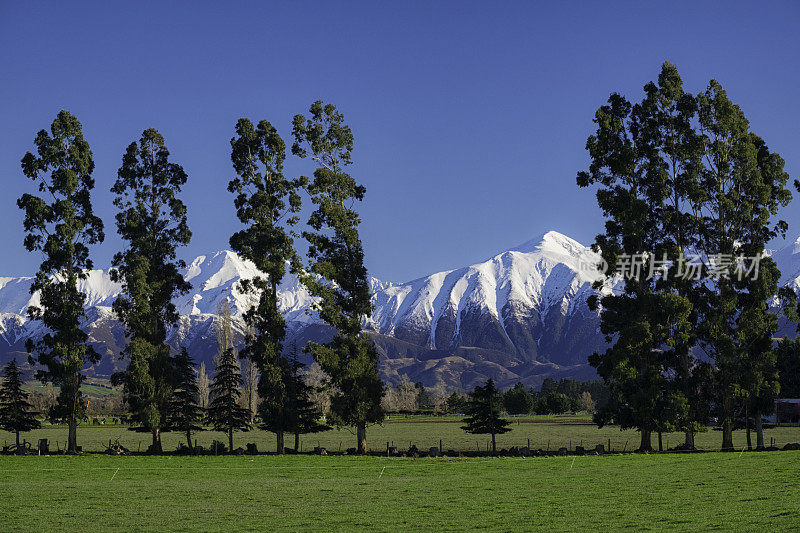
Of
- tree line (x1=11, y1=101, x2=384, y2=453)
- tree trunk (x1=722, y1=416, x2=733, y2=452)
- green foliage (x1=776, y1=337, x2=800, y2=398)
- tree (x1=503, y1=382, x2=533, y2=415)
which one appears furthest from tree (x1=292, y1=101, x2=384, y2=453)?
tree (x1=503, y1=382, x2=533, y2=415)

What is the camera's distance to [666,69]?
189ft

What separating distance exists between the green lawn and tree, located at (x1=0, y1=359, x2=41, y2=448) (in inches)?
990

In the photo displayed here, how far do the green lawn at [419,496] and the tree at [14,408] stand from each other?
25134mm

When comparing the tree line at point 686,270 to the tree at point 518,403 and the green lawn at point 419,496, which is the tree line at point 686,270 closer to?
the green lawn at point 419,496

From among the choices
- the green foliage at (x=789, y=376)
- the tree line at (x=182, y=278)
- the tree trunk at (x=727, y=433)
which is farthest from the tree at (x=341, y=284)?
the green foliage at (x=789, y=376)

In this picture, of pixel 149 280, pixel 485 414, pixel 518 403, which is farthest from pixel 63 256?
pixel 518 403

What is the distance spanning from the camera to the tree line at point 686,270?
5297 cm

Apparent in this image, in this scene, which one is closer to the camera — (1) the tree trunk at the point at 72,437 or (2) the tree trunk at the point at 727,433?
(2) the tree trunk at the point at 727,433

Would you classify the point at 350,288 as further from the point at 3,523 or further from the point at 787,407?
the point at 787,407

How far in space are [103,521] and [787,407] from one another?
136 meters

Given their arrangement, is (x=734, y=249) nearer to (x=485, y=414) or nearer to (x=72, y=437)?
(x=485, y=414)

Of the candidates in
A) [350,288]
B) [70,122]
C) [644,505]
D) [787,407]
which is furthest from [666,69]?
[787,407]

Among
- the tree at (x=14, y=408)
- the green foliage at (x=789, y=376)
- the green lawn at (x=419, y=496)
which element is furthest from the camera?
the green foliage at (x=789, y=376)

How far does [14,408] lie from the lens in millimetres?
69812
